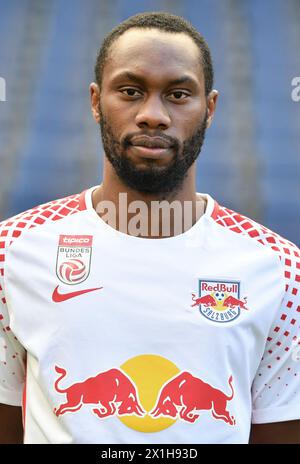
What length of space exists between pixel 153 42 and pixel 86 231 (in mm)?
421

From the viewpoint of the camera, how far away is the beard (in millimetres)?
1555

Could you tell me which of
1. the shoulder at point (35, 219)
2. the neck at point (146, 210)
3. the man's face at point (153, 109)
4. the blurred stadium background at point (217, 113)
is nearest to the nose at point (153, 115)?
the man's face at point (153, 109)

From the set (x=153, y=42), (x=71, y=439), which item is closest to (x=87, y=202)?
(x=153, y=42)

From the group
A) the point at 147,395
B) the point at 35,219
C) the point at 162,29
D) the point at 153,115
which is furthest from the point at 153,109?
the point at 147,395

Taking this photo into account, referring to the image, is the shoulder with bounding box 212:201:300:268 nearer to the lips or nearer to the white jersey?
the white jersey

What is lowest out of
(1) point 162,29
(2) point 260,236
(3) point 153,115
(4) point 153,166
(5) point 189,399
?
(5) point 189,399

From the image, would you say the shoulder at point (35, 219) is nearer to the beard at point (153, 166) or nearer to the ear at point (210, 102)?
the beard at point (153, 166)

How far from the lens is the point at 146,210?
5.39ft

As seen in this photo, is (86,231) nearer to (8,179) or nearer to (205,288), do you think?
(205,288)

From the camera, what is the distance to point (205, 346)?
1544 mm

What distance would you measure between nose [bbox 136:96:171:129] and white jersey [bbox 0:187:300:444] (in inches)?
10.1

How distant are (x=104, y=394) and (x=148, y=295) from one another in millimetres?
218

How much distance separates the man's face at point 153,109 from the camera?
1538 millimetres

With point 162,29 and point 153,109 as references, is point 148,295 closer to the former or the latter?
point 153,109
